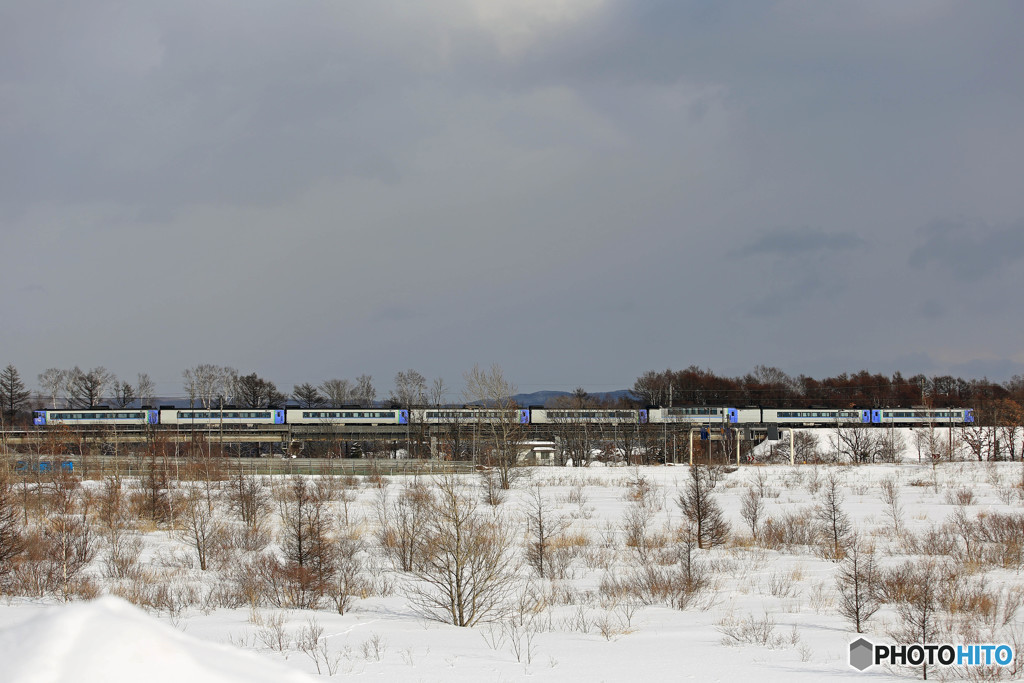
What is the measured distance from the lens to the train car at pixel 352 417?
68.8 metres

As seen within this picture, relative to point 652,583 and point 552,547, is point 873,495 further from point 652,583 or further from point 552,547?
point 652,583

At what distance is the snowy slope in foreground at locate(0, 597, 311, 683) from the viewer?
4.99 ft

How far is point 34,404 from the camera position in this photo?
123062 millimetres

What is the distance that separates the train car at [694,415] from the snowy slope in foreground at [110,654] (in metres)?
69.3

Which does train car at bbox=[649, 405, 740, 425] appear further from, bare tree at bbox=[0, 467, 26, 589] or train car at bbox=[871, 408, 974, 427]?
bare tree at bbox=[0, 467, 26, 589]

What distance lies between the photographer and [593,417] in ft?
232

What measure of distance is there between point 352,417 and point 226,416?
12.5 meters

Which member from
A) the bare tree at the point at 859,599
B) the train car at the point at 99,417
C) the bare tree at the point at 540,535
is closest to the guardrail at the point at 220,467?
the bare tree at the point at 540,535

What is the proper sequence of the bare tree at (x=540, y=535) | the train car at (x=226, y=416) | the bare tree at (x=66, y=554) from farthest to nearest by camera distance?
the train car at (x=226, y=416) < the bare tree at (x=540, y=535) < the bare tree at (x=66, y=554)

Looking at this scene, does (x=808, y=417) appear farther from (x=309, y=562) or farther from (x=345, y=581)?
(x=345, y=581)

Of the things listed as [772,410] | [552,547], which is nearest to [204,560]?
[552,547]

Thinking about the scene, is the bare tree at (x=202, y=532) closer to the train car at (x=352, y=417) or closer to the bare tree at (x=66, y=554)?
the bare tree at (x=66, y=554)

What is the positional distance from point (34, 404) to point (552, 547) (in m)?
130

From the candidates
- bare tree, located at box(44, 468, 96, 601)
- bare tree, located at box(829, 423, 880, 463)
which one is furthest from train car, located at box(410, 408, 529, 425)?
bare tree, located at box(44, 468, 96, 601)
